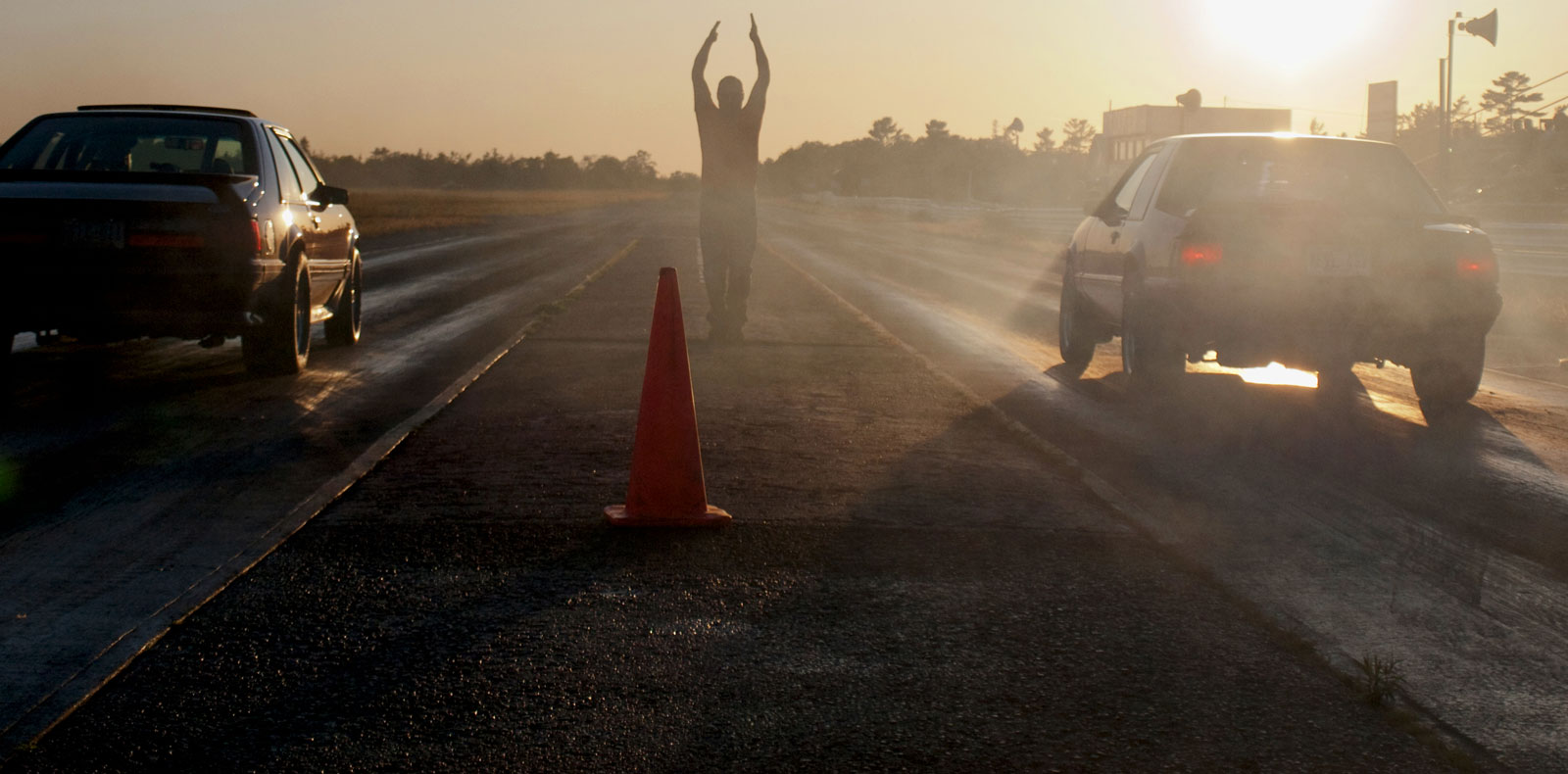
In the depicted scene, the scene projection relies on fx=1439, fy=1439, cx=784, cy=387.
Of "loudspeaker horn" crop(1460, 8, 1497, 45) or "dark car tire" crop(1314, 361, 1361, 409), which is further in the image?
"loudspeaker horn" crop(1460, 8, 1497, 45)

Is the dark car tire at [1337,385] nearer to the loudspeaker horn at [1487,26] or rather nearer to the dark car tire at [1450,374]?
the dark car tire at [1450,374]

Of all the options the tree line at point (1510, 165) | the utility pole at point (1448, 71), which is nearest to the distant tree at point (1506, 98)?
the tree line at point (1510, 165)

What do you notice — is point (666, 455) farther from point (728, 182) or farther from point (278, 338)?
point (728, 182)

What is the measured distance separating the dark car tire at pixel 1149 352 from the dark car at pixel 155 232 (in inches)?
220

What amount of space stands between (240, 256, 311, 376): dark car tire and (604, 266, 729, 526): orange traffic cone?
447cm

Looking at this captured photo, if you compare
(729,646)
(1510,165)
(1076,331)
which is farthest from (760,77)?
(1510,165)

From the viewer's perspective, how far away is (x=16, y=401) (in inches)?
334

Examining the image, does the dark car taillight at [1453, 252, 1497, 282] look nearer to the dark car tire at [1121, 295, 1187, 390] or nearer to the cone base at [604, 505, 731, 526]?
the dark car tire at [1121, 295, 1187, 390]

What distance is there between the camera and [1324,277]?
→ 8.38 meters

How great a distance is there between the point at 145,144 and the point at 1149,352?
683 centimetres

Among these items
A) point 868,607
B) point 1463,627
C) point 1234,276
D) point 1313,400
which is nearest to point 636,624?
point 868,607

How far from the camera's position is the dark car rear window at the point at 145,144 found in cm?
947

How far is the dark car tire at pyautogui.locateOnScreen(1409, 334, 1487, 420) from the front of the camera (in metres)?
8.69

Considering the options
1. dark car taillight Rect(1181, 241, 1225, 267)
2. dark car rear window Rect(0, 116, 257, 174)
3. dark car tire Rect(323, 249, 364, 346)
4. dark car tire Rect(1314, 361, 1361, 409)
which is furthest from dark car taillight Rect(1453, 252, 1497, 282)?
dark car tire Rect(323, 249, 364, 346)
